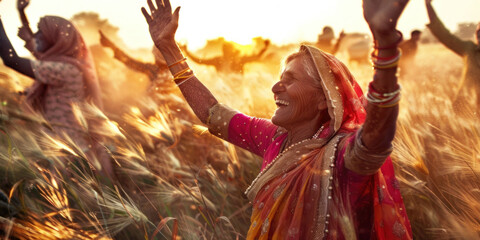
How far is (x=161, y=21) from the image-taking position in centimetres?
232

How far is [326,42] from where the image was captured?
7.73 m

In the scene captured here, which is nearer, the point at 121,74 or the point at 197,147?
the point at 197,147

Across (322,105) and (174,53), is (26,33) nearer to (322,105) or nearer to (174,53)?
(174,53)

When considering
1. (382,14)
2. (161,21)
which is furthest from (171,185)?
(382,14)

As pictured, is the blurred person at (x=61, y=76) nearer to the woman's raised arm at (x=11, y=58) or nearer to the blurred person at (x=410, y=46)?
the woman's raised arm at (x=11, y=58)

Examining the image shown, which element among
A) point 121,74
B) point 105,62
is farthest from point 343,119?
point 105,62

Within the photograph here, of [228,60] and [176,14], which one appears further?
[228,60]

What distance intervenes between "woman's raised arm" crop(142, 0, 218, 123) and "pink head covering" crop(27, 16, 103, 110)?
191 centimetres

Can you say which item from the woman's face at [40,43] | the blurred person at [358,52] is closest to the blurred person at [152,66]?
the woman's face at [40,43]

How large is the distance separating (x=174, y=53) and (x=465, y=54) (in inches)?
139

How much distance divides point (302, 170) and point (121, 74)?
8.25m

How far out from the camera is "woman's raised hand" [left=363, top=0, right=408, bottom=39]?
3.85 feet

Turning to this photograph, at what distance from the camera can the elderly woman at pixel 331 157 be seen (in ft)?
4.33

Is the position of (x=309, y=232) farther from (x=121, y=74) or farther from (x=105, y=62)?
(x=105, y=62)
